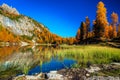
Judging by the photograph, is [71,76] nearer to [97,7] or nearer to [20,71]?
[20,71]

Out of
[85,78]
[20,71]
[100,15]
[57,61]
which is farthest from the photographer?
[100,15]

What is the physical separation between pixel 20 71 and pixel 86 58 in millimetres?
9116

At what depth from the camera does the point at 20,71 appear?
1753 cm

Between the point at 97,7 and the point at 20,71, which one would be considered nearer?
the point at 20,71

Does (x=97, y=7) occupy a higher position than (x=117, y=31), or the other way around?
(x=97, y=7)

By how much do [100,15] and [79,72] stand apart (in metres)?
59.4

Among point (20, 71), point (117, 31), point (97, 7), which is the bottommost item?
point (20, 71)

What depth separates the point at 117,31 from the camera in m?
97.9

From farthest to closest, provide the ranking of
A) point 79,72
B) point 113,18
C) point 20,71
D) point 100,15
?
point 113,18, point 100,15, point 20,71, point 79,72

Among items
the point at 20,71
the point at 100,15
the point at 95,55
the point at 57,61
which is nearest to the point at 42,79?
the point at 20,71

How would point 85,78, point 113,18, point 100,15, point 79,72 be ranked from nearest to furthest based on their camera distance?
point 85,78 → point 79,72 → point 100,15 → point 113,18

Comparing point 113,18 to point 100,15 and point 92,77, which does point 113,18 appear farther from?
point 92,77

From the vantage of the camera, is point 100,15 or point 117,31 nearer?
point 100,15

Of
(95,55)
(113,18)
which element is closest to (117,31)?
(113,18)
